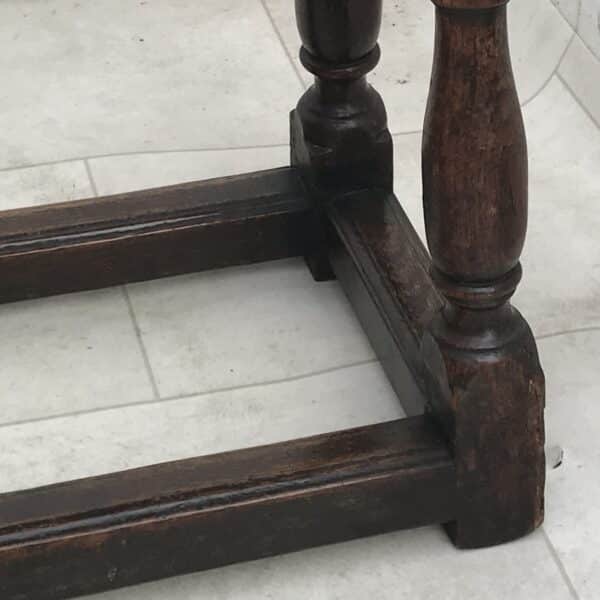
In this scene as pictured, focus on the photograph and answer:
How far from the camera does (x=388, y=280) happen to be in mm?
1425

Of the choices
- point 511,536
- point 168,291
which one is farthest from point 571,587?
point 168,291

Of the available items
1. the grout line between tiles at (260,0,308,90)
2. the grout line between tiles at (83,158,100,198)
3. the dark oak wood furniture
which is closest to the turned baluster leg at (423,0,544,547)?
the dark oak wood furniture

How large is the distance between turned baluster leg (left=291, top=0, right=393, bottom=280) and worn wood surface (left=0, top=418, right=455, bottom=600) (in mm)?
361

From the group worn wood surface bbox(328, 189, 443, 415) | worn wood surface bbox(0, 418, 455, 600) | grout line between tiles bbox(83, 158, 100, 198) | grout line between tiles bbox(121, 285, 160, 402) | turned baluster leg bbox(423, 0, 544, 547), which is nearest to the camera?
turned baluster leg bbox(423, 0, 544, 547)

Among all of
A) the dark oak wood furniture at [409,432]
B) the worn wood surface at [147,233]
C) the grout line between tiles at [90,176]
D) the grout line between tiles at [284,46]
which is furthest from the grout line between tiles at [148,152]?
the dark oak wood furniture at [409,432]

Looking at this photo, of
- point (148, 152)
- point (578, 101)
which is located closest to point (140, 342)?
point (148, 152)

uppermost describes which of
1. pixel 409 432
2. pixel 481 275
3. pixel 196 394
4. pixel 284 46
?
pixel 481 275

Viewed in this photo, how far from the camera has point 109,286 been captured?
5.26 ft

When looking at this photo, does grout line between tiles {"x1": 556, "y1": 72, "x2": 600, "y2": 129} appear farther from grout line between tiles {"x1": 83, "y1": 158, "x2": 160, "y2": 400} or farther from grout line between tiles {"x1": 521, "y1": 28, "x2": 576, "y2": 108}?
grout line between tiles {"x1": 83, "y1": 158, "x2": 160, "y2": 400}

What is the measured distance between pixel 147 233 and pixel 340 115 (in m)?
0.22

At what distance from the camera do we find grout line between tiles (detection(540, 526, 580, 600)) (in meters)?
1.26

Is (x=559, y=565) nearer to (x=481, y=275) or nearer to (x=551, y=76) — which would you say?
(x=481, y=275)

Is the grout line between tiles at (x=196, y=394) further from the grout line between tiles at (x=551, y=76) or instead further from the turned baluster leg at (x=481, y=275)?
the grout line between tiles at (x=551, y=76)

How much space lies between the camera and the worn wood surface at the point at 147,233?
60.9 inches
